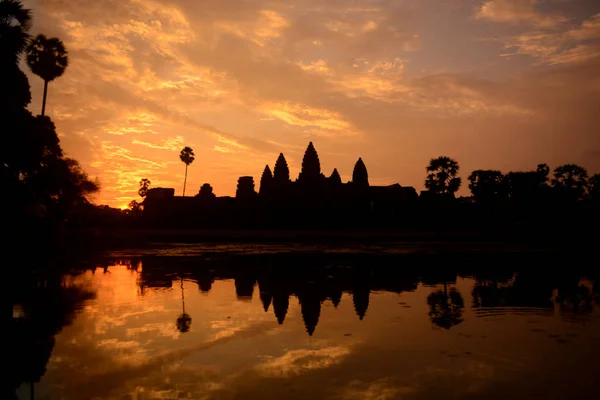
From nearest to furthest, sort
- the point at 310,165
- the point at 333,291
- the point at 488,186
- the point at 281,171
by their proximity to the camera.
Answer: the point at 333,291 < the point at 310,165 < the point at 281,171 < the point at 488,186

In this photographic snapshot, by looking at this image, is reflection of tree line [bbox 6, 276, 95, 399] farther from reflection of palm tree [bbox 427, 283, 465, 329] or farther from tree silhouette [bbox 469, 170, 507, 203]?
tree silhouette [bbox 469, 170, 507, 203]

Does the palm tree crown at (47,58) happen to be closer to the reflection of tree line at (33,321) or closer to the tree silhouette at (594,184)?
the reflection of tree line at (33,321)

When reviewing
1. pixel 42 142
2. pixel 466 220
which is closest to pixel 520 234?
pixel 466 220

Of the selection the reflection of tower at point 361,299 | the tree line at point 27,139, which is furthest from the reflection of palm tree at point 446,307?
the tree line at point 27,139

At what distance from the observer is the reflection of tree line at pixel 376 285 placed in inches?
399

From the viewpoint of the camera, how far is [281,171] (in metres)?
78.3

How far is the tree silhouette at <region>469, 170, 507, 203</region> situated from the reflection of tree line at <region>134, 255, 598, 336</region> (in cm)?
7667

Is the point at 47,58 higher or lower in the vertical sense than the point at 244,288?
higher

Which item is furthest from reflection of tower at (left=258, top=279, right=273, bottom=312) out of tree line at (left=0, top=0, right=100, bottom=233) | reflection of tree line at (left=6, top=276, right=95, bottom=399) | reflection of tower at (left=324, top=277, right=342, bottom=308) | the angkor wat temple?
the angkor wat temple

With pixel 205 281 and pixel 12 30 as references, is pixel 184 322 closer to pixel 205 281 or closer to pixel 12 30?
pixel 205 281

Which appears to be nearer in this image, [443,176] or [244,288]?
[244,288]

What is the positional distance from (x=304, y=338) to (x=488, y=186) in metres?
89.8

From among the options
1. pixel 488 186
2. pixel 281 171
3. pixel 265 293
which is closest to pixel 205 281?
pixel 265 293

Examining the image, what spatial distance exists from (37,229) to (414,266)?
18.9 metres
